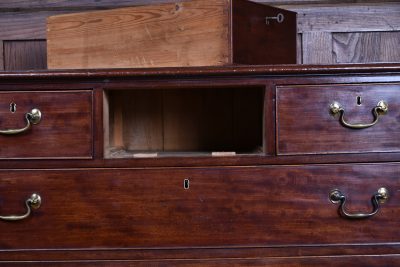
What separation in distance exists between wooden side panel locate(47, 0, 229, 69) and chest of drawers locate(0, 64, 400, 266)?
98 millimetres

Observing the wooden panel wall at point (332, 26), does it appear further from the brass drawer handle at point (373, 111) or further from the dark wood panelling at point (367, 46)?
the brass drawer handle at point (373, 111)

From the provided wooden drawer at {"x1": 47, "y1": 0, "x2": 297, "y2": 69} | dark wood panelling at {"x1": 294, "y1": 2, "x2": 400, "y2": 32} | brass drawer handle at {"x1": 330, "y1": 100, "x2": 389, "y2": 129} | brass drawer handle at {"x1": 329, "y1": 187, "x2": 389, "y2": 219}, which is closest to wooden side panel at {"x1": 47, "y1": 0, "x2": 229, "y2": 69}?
wooden drawer at {"x1": 47, "y1": 0, "x2": 297, "y2": 69}

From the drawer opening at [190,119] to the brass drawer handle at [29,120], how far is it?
0.42 metres

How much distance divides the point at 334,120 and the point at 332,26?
69cm

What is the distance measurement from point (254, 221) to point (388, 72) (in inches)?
18.4

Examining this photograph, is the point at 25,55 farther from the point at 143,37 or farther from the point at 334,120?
the point at 334,120

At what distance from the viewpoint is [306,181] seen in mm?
1188

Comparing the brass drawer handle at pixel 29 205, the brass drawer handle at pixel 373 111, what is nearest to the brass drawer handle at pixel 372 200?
the brass drawer handle at pixel 373 111

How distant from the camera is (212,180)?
1.19 m

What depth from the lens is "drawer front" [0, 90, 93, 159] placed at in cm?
121

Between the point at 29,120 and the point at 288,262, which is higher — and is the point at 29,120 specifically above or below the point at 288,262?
above

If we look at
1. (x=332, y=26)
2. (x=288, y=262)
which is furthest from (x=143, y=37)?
(x=332, y=26)

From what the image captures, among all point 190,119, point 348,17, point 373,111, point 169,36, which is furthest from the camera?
point 348,17

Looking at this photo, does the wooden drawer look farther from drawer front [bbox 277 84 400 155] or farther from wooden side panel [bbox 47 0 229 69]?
drawer front [bbox 277 84 400 155]
